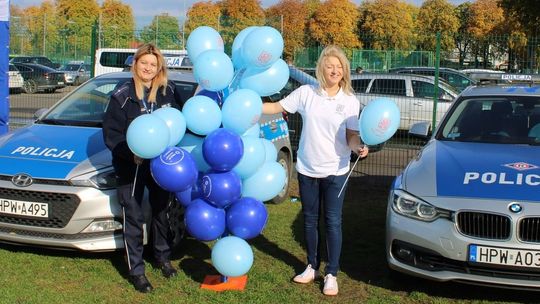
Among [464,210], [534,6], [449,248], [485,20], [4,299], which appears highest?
[485,20]

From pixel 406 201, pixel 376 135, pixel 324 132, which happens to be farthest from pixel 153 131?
pixel 406 201

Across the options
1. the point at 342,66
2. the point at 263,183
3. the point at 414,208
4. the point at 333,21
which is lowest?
the point at 414,208

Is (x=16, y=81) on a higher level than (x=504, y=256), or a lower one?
higher

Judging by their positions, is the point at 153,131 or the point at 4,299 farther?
the point at 4,299

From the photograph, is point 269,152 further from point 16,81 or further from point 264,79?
point 16,81

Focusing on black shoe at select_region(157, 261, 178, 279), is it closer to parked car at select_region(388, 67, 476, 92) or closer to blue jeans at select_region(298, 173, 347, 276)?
blue jeans at select_region(298, 173, 347, 276)

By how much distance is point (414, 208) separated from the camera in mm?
4469

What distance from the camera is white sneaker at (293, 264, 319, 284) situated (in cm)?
486

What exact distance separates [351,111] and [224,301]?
1.70 metres

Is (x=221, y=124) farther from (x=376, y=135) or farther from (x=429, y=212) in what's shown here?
(x=429, y=212)

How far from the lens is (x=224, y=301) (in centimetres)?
443

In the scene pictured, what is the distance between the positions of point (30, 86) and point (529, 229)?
50.2 ft

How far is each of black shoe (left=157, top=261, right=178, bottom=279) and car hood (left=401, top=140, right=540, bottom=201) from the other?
1.99 m

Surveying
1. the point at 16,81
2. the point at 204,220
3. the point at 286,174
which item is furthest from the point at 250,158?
the point at 16,81
